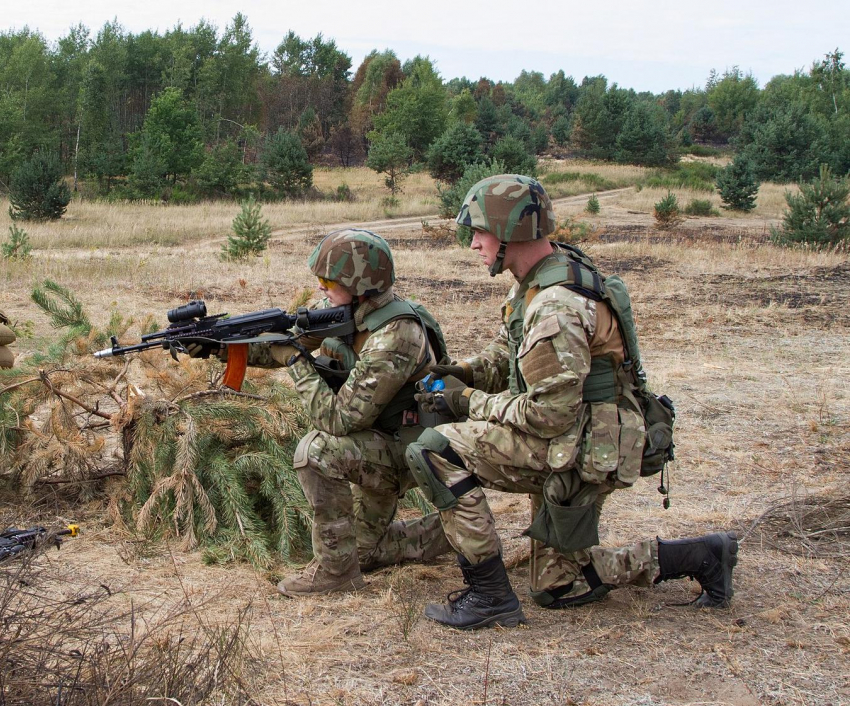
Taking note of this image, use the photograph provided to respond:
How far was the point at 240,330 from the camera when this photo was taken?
3.69 metres

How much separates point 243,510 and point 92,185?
36637 mm

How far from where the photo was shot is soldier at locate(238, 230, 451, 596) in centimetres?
355

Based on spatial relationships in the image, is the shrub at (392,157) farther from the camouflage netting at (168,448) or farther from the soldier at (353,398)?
the soldier at (353,398)

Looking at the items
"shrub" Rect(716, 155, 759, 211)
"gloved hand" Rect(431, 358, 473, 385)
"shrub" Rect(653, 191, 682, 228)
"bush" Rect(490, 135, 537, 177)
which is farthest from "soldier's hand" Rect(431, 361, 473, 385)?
"bush" Rect(490, 135, 537, 177)

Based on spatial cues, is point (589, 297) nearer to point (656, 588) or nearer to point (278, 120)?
point (656, 588)

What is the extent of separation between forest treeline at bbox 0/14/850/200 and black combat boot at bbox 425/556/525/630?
26.2m

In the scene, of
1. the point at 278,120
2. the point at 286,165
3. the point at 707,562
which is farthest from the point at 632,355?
the point at 278,120

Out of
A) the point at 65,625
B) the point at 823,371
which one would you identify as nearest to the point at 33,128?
the point at 823,371

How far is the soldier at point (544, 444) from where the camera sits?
3104 mm

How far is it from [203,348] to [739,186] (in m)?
27.4

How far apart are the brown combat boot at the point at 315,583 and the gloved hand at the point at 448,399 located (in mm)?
840

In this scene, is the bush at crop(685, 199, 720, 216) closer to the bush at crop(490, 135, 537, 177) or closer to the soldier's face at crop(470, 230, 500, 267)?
the bush at crop(490, 135, 537, 177)

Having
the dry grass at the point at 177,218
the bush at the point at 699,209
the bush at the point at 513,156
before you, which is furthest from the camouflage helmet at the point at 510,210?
the bush at the point at 513,156

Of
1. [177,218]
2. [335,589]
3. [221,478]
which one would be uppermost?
[177,218]
